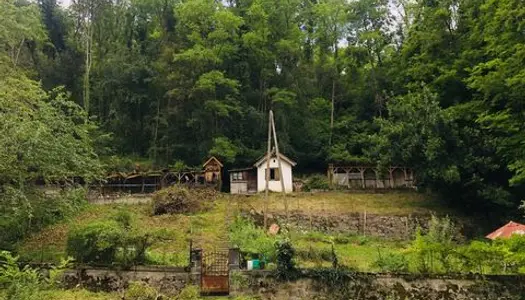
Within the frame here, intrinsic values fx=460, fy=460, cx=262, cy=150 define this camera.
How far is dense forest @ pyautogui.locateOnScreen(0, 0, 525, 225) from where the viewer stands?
25.8 meters

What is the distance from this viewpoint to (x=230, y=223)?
76.1 feet

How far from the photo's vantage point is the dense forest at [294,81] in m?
25.8

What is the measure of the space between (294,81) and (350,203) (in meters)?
13.9

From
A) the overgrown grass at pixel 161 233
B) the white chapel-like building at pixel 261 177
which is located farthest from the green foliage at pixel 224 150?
the overgrown grass at pixel 161 233

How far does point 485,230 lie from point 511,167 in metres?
5.33

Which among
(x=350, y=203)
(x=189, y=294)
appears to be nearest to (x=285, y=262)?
(x=189, y=294)

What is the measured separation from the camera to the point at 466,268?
47.9ft

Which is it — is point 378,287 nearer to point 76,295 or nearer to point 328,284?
point 328,284

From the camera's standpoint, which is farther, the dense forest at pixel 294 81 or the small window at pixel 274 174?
the small window at pixel 274 174

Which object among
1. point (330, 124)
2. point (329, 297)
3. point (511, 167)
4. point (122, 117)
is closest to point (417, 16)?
point (330, 124)

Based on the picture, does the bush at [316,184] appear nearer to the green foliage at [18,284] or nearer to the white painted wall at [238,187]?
the white painted wall at [238,187]

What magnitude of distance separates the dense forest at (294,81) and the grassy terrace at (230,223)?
2786mm

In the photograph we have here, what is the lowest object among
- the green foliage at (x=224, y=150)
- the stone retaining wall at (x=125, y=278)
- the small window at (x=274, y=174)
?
the stone retaining wall at (x=125, y=278)

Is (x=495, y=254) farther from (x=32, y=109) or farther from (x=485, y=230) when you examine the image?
(x=32, y=109)
